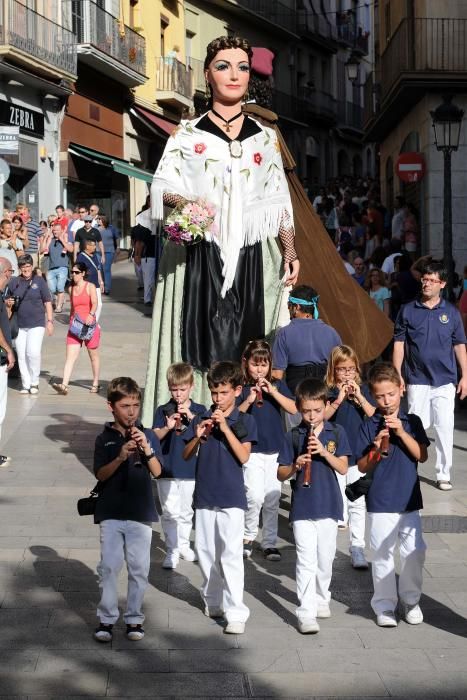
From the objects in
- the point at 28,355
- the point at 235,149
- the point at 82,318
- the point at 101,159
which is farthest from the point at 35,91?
the point at 235,149

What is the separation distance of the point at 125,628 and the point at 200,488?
2.49ft

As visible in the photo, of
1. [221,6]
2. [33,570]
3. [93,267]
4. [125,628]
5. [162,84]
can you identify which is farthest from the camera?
[221,6]

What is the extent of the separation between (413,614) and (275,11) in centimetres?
4529

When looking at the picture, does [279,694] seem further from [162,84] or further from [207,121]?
[162,84]

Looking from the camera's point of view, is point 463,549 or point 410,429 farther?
point 463,549

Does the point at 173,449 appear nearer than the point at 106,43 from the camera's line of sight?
Yes

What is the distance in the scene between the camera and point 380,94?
29734 mm

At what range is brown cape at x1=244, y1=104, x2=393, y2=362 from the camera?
9891mm

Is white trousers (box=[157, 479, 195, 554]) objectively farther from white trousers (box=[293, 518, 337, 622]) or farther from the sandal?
the sandal

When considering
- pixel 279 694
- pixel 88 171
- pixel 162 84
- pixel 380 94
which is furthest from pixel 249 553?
pixel 162 84

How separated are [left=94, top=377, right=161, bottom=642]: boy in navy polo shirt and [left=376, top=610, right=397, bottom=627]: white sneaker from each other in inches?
45.0

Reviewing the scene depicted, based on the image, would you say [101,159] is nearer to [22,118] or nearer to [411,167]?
[22,118]

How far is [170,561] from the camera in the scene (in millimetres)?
7418

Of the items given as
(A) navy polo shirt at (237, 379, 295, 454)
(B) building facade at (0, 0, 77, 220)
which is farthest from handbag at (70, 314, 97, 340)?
(B) building facade at (0, 0, 77, 220)
